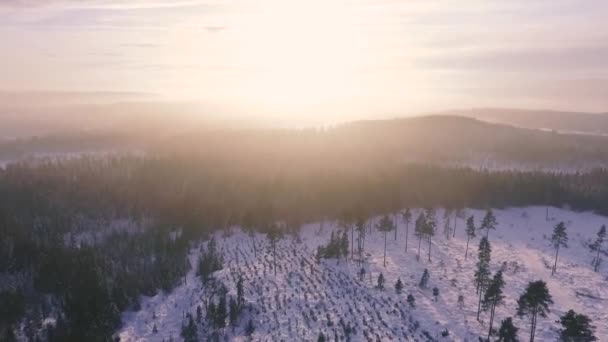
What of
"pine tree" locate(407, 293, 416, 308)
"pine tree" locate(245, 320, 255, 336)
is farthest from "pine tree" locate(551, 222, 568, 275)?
"pine tree" locate(245, 320, 255, 336)

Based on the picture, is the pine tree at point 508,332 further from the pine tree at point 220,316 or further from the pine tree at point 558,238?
the pine tree at point 558,238

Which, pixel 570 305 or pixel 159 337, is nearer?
pixel 159 337

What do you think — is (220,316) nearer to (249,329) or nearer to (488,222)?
(249,329)

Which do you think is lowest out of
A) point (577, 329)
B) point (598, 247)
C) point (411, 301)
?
point (411, 301)

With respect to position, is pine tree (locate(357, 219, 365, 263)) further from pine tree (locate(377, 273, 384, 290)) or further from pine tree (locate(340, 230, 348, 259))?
pine tree (locate(377, 273, 384, 290))

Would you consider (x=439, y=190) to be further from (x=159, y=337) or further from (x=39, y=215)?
(x=39, y=215)

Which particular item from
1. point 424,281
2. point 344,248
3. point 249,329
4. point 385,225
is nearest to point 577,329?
point 424,281

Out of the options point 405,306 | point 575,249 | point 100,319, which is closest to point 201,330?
point 100,319
